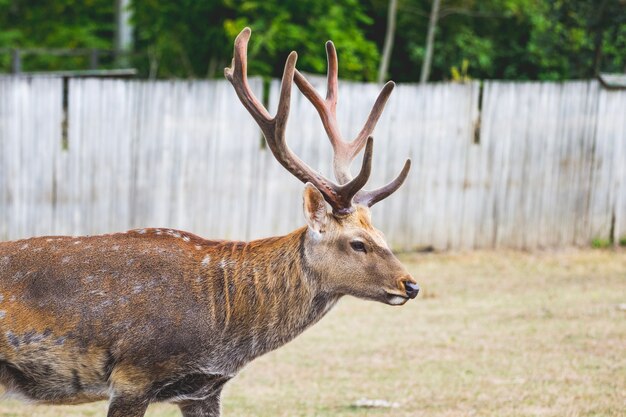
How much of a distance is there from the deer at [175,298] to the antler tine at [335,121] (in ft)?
1.47

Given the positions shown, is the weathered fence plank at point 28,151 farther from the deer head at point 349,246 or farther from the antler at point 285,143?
the deer head at point 349,246

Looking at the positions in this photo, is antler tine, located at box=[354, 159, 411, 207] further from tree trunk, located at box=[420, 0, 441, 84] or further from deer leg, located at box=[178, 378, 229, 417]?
tree trunk, located at box=[420, 0, 441, 84]

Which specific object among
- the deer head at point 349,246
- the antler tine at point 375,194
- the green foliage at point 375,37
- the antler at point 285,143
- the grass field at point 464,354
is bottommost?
the grass field at point 464,354

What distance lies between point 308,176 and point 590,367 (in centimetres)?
396

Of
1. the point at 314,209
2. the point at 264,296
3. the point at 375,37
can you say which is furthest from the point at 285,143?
the point at 375,37

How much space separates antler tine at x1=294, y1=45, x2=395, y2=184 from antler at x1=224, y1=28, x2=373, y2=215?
38 cm

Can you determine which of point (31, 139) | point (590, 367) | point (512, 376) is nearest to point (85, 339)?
point (512, 376)

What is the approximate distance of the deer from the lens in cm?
606

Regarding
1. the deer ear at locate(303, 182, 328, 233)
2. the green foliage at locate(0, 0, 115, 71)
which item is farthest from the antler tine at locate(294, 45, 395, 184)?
the green foliage at locate(0, 0, 115, 71)

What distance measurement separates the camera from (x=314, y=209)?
6480 mm

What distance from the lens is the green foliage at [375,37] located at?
18.3m

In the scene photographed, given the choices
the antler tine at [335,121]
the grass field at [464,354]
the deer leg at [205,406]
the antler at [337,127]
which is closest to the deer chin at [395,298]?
the antler at [337,127]

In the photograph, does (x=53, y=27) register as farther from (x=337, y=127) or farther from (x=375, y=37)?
(x=337, y=127)

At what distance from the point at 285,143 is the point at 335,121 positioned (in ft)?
2.76
